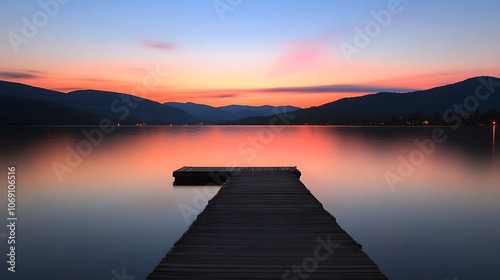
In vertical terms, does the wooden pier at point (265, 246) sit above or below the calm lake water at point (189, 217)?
above

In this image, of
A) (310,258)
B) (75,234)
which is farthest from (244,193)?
(310,258)

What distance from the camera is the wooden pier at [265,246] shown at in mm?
5449

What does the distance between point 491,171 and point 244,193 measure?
67.3 feet

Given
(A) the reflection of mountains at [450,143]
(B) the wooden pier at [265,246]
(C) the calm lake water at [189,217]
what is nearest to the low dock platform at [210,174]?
(C) the calm lake water at [189,217]

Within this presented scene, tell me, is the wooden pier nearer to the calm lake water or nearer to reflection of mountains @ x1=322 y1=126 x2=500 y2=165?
the calm lake water

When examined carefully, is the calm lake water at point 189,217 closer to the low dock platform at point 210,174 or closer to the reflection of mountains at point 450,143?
the low dock platform at point 210,174

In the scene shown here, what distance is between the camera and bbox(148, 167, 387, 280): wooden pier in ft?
17.9

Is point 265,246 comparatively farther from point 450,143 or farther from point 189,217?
point 450,143

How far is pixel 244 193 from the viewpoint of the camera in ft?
39.6

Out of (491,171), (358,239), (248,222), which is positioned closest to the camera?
(248,222)

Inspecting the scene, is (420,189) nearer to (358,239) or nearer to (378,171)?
(378,171)

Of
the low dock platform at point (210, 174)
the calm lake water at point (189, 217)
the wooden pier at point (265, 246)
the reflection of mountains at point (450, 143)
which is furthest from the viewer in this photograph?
the reflection of mountains at point (450, 143)

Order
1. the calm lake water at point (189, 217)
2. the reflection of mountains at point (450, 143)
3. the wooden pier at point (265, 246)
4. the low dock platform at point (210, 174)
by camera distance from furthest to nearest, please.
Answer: the reflection of mountains at point (450, 143)
the low dock platform at point (210, 174)
the calm lake water at point (189, 217)
the wooden pier at point (265, 246)

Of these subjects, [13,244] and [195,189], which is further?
[195,189]
